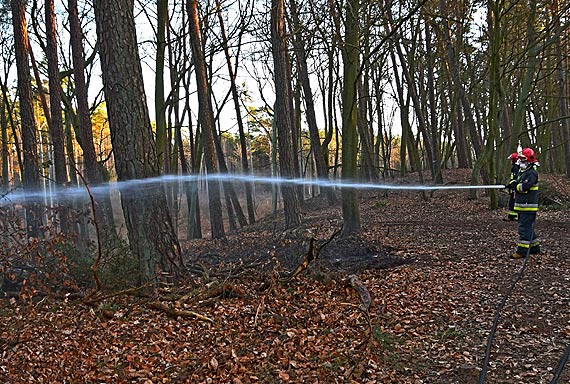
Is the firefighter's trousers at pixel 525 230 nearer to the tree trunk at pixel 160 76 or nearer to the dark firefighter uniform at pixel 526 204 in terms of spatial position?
the dark firefighter uniform at pixel 526 204

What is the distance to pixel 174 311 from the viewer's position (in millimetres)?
6078

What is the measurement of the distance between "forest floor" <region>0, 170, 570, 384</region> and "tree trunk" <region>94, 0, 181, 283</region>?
0.67 meters

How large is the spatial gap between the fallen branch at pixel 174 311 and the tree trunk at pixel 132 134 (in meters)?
0.63

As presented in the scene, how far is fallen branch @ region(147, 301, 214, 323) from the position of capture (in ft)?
19.7

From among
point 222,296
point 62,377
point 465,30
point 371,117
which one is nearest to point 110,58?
point 222,296

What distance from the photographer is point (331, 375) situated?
4.68 metres

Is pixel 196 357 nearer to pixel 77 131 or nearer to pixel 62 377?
pixel 62 377

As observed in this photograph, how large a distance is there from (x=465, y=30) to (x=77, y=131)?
552 inches

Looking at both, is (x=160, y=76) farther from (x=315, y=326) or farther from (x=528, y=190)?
(x=315, y=326)

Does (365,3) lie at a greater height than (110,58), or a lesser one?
greater

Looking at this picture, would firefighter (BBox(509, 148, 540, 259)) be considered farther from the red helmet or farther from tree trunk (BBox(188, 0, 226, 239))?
tree trunk (BBox(188, 0, 226, 239))

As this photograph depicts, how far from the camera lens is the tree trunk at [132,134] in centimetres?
668

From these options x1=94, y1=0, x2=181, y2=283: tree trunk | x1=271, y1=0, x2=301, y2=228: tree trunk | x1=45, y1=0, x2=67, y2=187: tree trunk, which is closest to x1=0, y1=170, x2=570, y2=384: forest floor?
x1=94, y1=0, x2=181, y2=283: tree trunk

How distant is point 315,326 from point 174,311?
1.82 m
